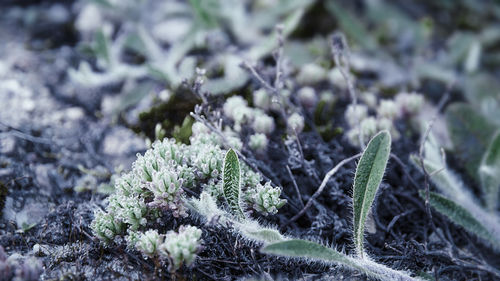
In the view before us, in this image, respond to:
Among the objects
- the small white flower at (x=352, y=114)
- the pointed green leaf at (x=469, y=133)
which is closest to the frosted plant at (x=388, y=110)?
the small white flower at (x=352, y=114)

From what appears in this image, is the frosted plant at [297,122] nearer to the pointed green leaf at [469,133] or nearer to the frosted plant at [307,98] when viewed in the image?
the frosted plant at [307,98]

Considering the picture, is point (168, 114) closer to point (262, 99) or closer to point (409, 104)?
point (262, 99)

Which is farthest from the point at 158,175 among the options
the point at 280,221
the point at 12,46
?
the point at 12,46

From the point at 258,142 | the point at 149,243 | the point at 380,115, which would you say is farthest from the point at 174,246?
the point at 380,115

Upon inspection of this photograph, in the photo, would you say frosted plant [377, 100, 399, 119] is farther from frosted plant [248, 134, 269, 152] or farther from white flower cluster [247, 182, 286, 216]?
white flower cluster [247, 182, 286, 216]

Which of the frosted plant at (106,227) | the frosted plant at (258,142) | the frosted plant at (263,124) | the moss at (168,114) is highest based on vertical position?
the moss at (168,114)

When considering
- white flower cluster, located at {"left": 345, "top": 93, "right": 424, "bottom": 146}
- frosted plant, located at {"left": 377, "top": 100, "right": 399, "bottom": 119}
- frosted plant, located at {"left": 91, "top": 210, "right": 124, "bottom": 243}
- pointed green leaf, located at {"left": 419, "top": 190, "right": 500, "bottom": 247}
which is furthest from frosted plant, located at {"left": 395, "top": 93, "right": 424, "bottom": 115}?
frosted plant, located at {"left": 91, "top": 210, "right": 124, "bottom": 243}
